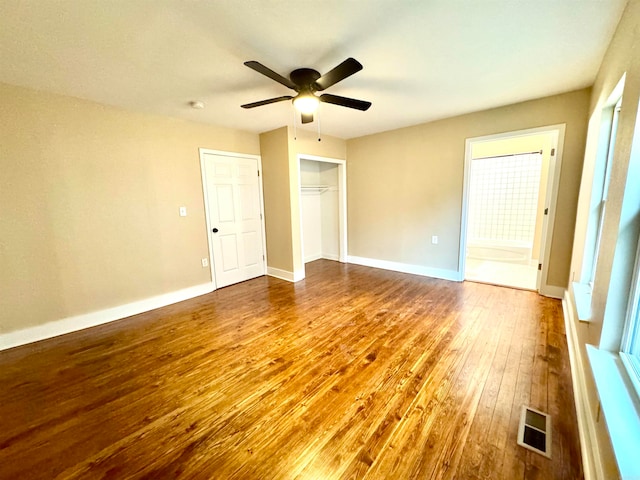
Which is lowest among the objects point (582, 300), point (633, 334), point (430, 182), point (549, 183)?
point (582, 300)

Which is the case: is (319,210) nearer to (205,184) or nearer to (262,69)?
(205,184)

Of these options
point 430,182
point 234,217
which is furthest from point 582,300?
point 234,217

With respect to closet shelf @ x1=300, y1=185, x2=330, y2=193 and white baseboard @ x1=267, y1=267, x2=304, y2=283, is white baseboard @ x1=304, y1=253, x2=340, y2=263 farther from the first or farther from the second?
closet shelf @ x1=300, y1=185, x2=330, y2=193

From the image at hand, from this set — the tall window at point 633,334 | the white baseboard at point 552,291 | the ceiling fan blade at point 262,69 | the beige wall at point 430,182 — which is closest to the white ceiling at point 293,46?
the ceiling fan blade at point 262,69

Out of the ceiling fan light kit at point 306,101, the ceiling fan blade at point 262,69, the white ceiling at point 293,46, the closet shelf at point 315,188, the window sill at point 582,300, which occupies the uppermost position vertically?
the white ceiling at point 293,46

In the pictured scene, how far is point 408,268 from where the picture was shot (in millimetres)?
4586

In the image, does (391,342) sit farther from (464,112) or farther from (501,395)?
(464,112)

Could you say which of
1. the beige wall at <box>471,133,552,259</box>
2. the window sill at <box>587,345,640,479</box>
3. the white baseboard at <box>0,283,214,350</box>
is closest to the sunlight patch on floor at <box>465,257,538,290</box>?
the beige wall at <box>471,133,552,259</box>

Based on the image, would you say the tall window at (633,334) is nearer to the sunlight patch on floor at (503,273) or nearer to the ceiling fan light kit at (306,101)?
the ceiling fan light kit at (306,101)

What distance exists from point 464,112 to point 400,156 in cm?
109

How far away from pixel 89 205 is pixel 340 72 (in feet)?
9.75

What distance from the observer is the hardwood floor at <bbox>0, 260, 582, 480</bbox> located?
4.47 feet

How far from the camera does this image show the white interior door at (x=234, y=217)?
12.8 ft

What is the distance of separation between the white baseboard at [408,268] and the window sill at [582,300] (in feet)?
5.47
